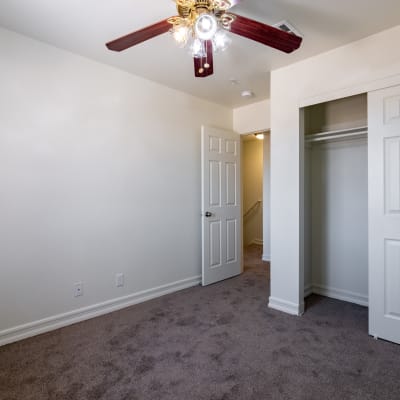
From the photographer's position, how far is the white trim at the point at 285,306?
110 inches

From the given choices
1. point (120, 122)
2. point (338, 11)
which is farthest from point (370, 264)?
point (120, 122)

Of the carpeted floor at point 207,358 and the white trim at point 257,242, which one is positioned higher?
the white trim at point 257,242

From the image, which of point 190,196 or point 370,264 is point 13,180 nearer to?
point 190,196

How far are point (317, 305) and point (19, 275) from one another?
116 inches

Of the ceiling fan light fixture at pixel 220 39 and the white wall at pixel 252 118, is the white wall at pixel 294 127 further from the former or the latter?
the ceiling fan light fixture at pixel 220 39

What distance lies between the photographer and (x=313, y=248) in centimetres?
345

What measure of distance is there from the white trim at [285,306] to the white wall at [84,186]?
114cm

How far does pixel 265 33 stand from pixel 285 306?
8.20 feet

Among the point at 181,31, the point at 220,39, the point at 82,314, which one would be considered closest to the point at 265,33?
the point at 220,39

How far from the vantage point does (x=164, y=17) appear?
80.4 inches

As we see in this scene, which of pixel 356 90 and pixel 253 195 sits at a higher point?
pixel 356 90

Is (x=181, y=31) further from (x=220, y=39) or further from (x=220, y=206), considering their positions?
(x=220, y=206)

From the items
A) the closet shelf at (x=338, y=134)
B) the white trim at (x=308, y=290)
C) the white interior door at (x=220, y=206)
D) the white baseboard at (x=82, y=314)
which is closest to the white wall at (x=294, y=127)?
the closet shelf at (x=338, y=134)

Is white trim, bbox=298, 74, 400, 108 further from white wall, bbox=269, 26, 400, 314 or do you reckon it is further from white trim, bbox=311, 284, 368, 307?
white trim, bbox=311, 284, 368, 307
